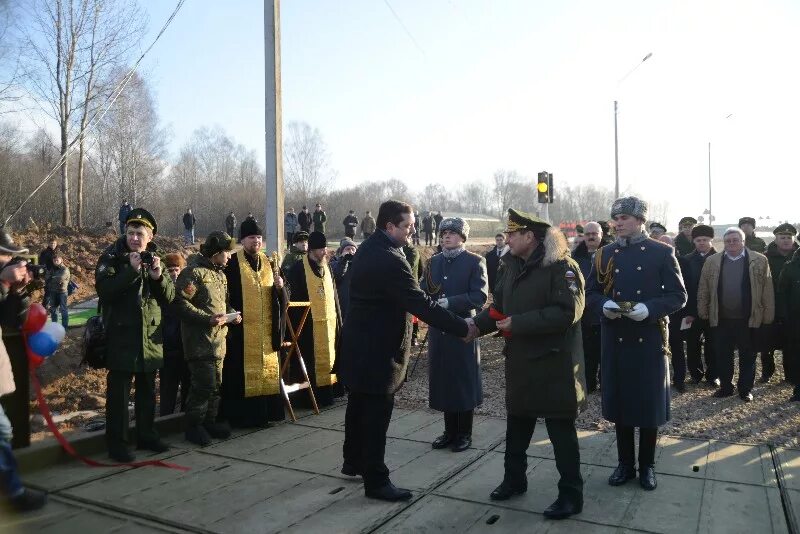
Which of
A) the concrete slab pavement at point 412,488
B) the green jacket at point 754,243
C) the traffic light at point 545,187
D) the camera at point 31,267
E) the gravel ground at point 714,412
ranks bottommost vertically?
the gravel ground at point 714,412

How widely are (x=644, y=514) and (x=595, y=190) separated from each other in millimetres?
124834

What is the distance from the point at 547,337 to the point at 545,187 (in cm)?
1214

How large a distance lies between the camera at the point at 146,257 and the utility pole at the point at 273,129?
3.29 m

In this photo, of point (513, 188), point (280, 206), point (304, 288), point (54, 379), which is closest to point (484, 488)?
point (304, 288)

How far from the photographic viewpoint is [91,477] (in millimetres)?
4914

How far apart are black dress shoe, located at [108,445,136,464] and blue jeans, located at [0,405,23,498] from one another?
1192 millimetres

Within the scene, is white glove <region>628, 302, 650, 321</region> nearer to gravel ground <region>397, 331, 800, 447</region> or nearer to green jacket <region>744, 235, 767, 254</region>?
gravel ground <region>397, 331, 800, 447</region>

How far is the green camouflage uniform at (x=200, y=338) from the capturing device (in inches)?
232

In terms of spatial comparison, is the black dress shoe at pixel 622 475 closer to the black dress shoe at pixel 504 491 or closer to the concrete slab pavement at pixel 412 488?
the concrete slab pavement at pixel 412 488

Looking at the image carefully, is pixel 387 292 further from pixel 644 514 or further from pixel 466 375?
pixel 644 514

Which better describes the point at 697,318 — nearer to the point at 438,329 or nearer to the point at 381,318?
the point at 438,329

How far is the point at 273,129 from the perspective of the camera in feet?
28.7

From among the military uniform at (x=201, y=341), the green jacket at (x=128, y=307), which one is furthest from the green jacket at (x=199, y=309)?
the green jacket at (x=128, y=307)

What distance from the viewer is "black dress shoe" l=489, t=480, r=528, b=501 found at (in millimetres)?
4465
